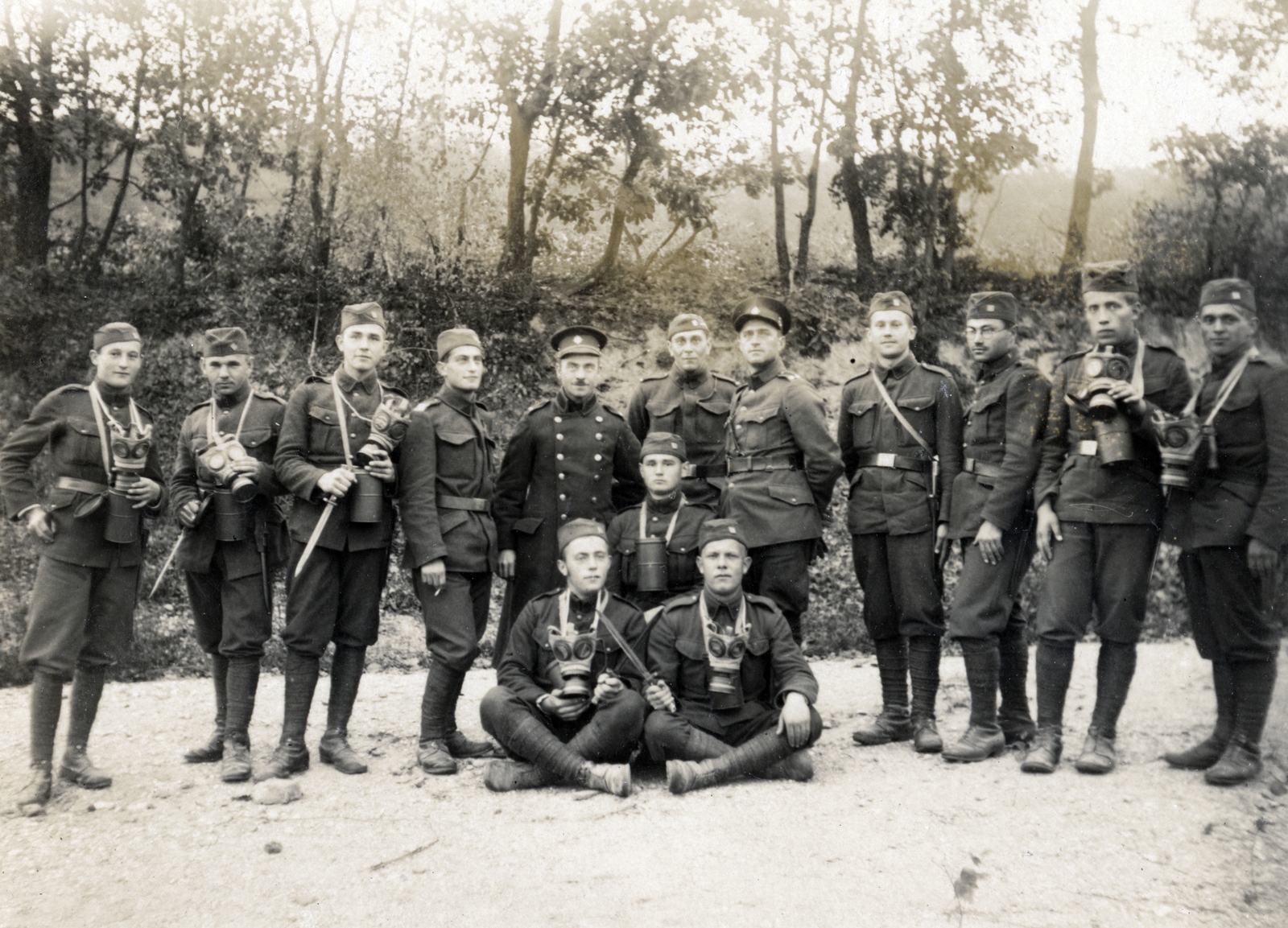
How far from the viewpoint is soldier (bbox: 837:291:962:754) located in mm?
4480

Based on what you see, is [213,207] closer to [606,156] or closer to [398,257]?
[398,257]

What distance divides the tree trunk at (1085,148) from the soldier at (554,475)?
4.42m

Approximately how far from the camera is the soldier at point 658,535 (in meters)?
4.46

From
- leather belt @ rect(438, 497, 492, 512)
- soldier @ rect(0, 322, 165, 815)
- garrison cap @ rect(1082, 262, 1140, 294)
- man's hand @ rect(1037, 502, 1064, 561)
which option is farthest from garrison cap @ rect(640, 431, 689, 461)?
soldier @ rect(0, 322, 165, 815)

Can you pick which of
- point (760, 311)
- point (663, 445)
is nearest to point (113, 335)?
point (663, 445)

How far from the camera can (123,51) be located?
7.32 metres

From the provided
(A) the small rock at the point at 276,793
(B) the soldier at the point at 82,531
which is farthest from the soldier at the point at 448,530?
(B) the soldier at the point at 82,531

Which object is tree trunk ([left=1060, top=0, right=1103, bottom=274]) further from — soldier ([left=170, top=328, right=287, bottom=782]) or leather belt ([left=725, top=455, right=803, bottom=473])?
soldier ([left=170, top=328, right=287, bottom=782])

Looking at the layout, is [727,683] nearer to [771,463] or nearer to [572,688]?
[572,688]

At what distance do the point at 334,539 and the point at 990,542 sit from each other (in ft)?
9.68

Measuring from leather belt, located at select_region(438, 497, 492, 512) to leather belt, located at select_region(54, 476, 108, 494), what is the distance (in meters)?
1.43

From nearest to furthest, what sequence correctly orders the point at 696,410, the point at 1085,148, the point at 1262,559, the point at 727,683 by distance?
the point at 1262,559
the point at 727,683
the point at 696,410
the point at 1085,148

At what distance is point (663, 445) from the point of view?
14.7ft

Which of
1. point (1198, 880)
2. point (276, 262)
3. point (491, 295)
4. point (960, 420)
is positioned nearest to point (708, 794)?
point (1198, 880)
